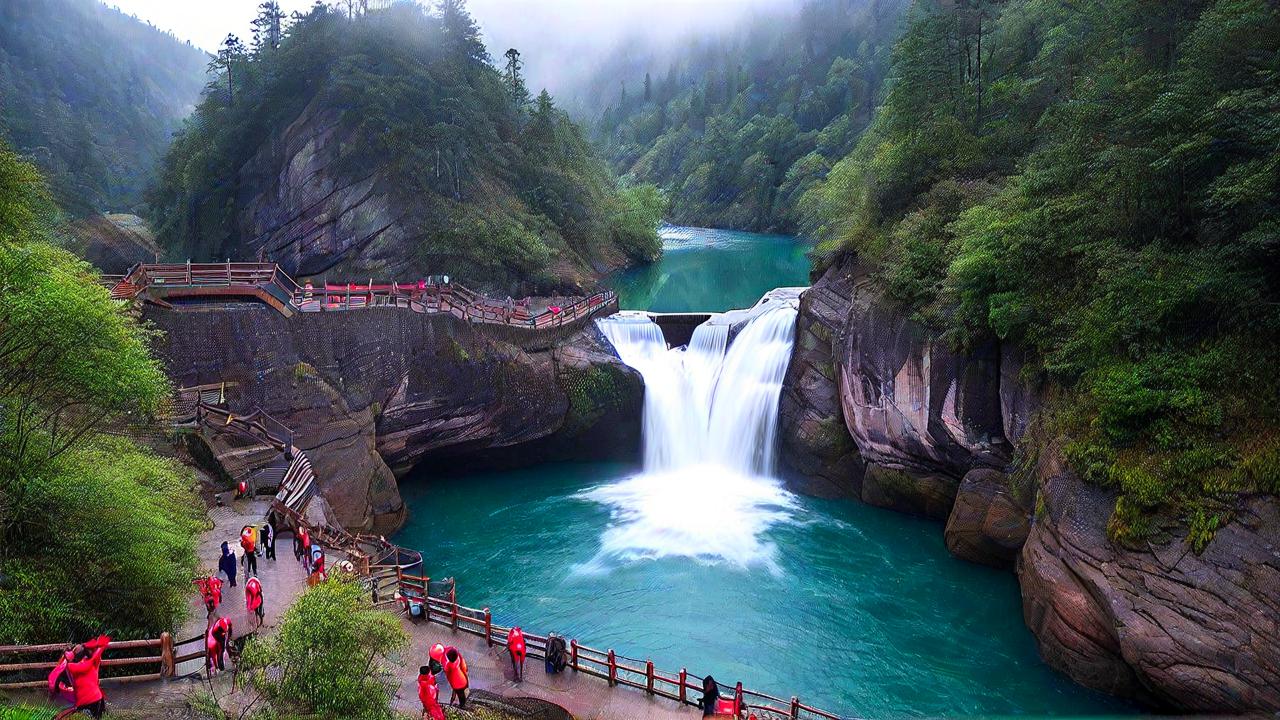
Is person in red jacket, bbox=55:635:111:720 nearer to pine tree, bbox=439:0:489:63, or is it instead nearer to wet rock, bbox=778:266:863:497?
wet rock, bbox=778:266:863:497

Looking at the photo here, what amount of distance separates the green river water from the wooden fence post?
9.31 meters

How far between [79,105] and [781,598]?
109 metres

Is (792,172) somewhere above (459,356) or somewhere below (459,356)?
above

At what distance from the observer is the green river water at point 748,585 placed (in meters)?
17.8

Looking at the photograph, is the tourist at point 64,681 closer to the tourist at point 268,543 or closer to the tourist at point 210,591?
the tourist at point 210,591

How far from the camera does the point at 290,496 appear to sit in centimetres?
2105

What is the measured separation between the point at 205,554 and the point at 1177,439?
812 inches

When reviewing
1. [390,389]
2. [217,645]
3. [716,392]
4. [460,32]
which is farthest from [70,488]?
[460,32]

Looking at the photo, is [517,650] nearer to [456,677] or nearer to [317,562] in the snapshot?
[456,677]

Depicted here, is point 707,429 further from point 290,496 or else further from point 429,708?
point 429,708

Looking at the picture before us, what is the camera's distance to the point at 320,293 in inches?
1058

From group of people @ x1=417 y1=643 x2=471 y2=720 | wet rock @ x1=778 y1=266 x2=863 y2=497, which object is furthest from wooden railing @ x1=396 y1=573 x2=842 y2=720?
wet rock @ x1=778 y1=266 x2=863 y2=497

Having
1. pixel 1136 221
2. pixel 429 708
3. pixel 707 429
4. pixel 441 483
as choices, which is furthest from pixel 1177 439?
pixel 441 483

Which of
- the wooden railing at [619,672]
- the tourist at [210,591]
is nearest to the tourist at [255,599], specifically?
the tourist at [210,591]
